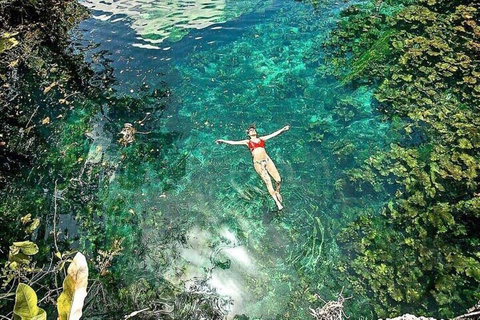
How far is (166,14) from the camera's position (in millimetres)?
10633

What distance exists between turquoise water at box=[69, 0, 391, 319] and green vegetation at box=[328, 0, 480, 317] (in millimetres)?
309

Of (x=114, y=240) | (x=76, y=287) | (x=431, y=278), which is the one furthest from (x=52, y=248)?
(x=431, y=278)

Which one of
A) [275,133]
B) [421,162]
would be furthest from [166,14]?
[421,162]

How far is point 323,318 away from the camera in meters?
3.56

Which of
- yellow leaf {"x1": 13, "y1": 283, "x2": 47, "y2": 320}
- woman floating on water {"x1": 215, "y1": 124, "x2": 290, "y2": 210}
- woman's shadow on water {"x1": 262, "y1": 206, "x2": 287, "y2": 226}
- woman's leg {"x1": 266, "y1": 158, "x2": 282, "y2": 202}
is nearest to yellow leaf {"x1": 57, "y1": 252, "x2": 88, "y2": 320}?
yellow leaf {"x1": 13, "y1": 283, "x2": 47, "y2": 320}

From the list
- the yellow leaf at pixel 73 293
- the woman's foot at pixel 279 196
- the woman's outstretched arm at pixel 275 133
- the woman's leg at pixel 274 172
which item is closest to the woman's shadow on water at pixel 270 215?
the woman's foot at pixel 279 196

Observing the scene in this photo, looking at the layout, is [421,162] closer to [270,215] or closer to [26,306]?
[270,215]

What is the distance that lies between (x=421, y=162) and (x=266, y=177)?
255cm

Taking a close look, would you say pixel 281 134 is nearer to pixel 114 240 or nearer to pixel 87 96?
pixel 114 240

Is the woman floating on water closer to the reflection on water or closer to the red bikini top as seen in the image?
the red bikini top

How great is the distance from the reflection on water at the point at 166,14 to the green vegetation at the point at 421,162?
3.55 meters

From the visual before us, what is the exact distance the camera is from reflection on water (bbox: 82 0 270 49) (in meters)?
9.74

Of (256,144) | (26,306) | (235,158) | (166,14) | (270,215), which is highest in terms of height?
(26,306)

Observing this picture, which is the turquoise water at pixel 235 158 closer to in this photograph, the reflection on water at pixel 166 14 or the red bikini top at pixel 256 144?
the reflection on water at pixel 166 14
